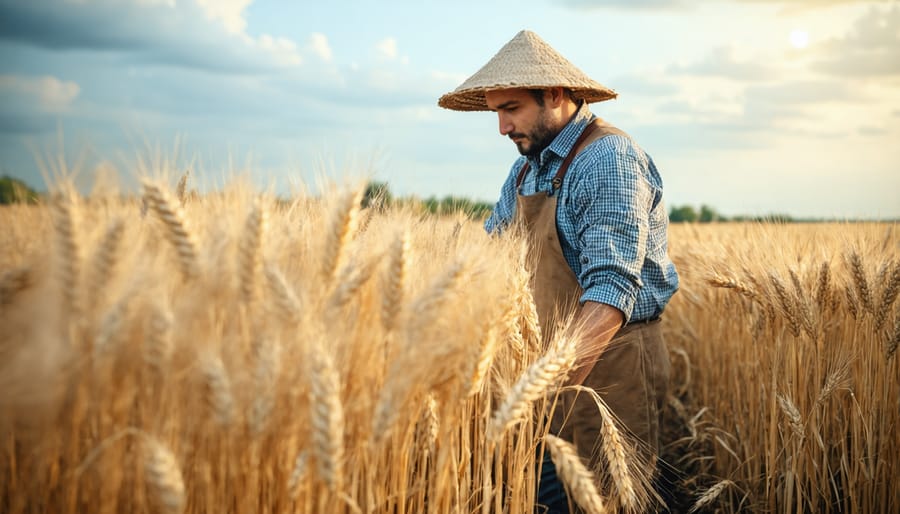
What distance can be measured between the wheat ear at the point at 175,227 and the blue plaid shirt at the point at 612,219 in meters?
1.17

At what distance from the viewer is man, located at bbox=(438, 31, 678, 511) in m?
2.27

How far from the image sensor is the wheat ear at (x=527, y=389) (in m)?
1.39

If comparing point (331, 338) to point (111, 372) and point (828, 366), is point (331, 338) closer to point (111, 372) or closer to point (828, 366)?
point (111, 372)

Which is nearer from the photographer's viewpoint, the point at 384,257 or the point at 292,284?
the point at 292,284

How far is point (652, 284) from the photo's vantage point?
2.66 m

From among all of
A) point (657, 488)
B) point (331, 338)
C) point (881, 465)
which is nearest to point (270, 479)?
point (331, 338)

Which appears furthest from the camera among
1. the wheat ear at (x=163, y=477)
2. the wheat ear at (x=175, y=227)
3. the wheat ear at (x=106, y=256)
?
the wheat ear at (x=175, y=227)

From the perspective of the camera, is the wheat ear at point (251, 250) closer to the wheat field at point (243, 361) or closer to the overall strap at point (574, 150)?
the wheat field at point (243, 361)

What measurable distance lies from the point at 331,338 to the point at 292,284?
0.15 meters

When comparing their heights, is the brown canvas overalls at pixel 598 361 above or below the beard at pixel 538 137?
below

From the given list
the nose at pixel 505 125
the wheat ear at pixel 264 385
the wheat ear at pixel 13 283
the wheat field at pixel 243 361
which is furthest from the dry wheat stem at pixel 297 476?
the nose at pixel 505 125

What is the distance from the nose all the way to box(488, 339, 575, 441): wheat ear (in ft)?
5.11

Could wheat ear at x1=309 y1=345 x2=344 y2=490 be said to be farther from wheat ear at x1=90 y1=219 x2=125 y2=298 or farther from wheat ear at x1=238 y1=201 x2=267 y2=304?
wheat ear at x1=90 y1=219 x2=125 y2=298

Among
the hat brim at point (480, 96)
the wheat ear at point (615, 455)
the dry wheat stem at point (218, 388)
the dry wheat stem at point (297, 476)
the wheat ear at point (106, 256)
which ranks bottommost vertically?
the wheat ear at point (615, 455)
